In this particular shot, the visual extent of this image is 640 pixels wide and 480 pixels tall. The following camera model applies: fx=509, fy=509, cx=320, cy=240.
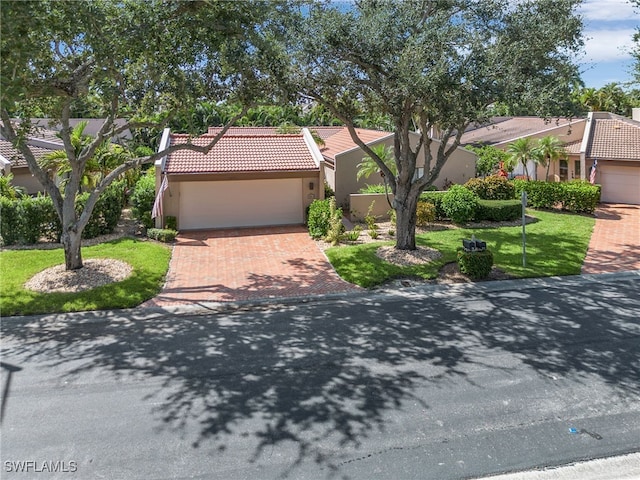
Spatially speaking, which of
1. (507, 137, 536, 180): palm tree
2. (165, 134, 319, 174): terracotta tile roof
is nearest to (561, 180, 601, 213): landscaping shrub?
(507, 137, 536, 180): palm tree

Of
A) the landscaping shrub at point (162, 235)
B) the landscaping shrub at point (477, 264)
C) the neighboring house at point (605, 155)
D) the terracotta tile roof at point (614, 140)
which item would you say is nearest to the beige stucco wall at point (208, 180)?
the landscaping shrub at point (162, 235)

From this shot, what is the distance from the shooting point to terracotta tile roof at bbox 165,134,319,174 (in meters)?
20.4

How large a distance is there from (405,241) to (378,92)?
16.1 ft

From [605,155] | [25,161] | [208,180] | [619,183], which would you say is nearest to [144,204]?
[208,180]

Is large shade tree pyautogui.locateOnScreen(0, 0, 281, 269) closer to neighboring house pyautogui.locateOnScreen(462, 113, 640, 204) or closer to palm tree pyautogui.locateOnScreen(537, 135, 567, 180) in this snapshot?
neighboring house pyautogui.locateOnScreen(462, 113, 640, 204)

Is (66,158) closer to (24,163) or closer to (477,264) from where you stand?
(24,163)

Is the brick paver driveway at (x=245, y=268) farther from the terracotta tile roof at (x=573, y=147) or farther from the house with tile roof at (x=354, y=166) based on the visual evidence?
the terracotta tile roof at (x=573, y=147)

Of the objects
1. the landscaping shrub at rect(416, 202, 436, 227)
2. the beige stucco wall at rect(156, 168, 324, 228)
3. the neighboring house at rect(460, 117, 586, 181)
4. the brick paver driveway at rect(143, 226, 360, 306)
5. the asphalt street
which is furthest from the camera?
the neighboring house at rect(460, 117, 586, 181)

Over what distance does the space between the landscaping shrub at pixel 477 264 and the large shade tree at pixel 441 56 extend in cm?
340

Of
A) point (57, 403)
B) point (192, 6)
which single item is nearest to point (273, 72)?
point (192, 6)

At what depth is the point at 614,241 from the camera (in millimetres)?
17984

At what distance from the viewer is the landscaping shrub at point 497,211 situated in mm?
20938

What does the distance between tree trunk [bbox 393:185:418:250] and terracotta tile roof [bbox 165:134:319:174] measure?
629 centimetres

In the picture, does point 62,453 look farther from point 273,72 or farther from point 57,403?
point 273,72
